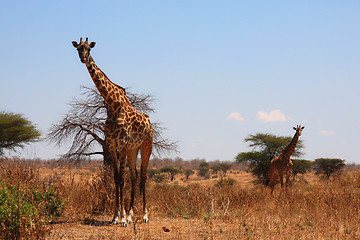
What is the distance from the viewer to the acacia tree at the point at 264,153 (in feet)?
86.7

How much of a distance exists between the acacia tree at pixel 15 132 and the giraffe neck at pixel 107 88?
67.3ft

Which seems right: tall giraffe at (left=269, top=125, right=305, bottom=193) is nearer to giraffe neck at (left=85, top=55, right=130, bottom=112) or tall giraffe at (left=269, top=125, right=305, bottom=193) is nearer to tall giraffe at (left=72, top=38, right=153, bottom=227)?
tall giraffe at (left=72, top=38, right=153, bottom=227)

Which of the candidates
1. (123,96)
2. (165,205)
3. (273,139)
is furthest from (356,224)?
(273,139)

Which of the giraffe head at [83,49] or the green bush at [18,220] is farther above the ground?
the giraffe head at [83,49]

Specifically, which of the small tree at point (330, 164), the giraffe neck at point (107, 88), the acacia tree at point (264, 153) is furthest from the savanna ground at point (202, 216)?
the small tree at point (330, 164)

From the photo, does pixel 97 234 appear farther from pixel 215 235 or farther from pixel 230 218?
pixel 230 218

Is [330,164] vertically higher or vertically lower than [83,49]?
lower

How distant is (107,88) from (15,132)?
829 inches

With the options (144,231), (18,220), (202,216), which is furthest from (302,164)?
(18,220)

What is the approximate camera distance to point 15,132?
91.4ft

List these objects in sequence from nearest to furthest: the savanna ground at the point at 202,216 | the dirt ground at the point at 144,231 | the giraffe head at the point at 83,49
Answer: the dirt ground at the point at 144,231
the savanna ground at the point at 202,216
the giraffe head at the point at 83,49

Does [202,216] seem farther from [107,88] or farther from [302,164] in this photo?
[302,164]

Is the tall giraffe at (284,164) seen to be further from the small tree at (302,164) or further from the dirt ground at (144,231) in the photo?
the small tree at (302,164)

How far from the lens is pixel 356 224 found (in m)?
9.48
